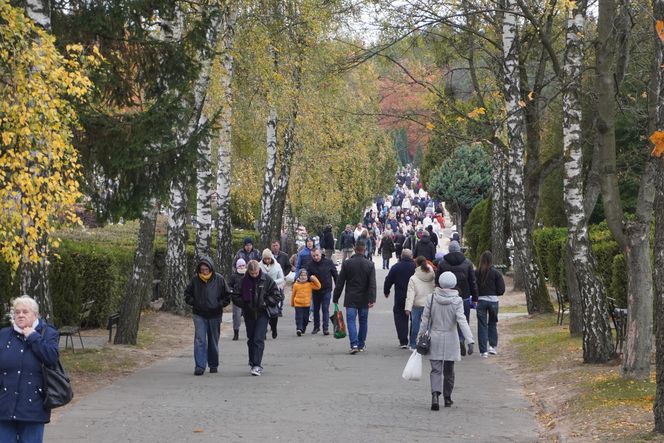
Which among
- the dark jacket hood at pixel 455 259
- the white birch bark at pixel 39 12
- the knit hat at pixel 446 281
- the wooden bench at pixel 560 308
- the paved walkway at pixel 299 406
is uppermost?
the white birch bark at pixel 39 12

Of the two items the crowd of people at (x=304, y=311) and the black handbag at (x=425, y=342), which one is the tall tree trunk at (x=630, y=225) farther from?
the black handbag at (x=425, y=342)

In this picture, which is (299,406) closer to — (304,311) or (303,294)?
(303,294)

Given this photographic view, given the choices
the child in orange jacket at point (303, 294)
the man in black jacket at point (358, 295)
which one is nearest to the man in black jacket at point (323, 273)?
the child in orange jacket at point (303, 294)

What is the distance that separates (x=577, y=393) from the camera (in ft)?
49.7

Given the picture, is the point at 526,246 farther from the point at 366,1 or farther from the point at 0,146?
the point at 0,146

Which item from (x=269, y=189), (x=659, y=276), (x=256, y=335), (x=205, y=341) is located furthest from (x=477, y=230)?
(x=659, y=276)

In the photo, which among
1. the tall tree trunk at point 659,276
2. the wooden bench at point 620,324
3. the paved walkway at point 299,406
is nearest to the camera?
the tall tree trunk at point 659,276

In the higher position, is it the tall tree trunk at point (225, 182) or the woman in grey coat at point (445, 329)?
the tall tree trunk at point (225, 182)

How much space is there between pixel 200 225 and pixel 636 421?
17.9m

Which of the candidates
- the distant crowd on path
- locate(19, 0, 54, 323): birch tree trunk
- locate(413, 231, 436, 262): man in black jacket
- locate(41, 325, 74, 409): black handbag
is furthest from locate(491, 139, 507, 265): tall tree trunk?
locate(41, 325, 74, 409): black handbag

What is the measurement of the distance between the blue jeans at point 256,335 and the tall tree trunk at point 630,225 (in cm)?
525

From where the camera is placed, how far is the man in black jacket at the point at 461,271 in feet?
67.4

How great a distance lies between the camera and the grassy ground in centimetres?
1247

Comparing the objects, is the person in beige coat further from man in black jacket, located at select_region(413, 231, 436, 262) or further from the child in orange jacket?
man in black jacket, located at select_region(413, 231, 436, 262)
